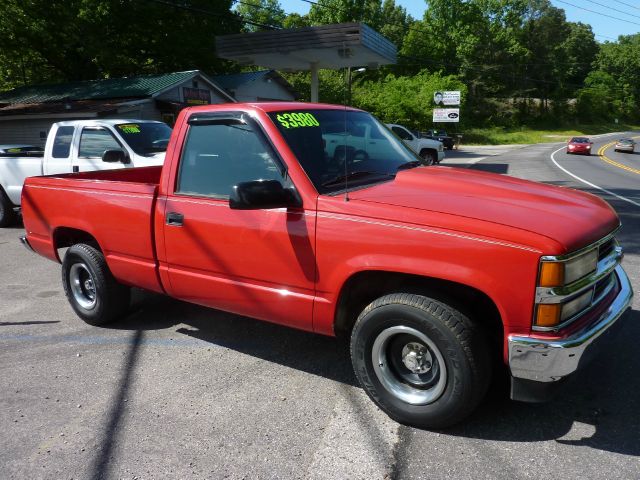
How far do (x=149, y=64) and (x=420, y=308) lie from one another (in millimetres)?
36008

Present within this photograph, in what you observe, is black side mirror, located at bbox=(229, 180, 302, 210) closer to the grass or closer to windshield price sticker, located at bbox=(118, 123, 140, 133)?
windshield price sticker, located at bbox=(118, 123, 140, 133)

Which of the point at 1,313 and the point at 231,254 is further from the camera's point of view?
the point at 1,313

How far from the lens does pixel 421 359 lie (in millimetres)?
3053

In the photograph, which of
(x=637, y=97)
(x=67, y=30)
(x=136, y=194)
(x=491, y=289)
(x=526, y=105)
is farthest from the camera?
(x=637, y=97)

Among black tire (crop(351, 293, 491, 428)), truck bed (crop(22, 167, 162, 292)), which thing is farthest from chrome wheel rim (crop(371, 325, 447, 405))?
truck bed (crop(22, 167, 162, 292))

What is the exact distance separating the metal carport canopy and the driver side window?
14592 millimetres

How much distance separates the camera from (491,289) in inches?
102

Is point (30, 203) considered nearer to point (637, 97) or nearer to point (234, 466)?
point (234, 466)

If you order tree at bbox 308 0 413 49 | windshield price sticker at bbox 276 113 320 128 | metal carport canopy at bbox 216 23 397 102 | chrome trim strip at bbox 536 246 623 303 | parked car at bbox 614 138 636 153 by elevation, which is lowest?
parked car at bbox 614 138 636 153

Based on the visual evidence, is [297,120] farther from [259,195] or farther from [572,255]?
[572,255]

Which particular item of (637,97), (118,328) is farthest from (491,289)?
(637,97)

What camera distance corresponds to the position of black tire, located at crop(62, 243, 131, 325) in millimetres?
4551

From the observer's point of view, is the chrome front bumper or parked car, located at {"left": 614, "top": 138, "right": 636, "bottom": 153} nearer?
the chrome front bumper

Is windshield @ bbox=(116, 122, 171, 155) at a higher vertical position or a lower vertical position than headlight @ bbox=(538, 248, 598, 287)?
higher
